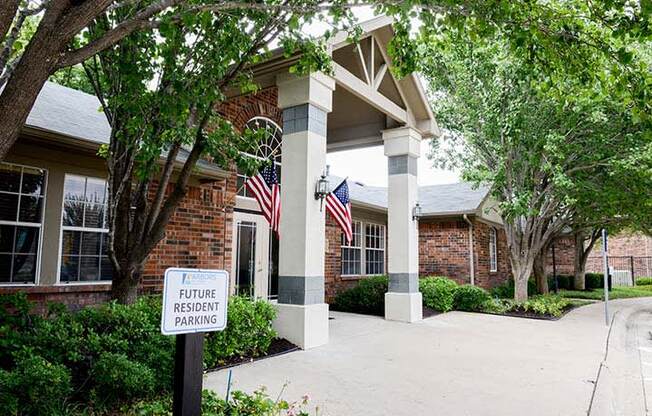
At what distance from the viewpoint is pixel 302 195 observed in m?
7.85

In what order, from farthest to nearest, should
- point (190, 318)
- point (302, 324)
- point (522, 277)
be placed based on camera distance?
point (522, 277), point (302, 324), point (190, 318)

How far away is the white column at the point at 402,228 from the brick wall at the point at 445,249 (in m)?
6.46

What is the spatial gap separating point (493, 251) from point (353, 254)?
8.57m

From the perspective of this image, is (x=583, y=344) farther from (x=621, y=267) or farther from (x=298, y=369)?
(x=621, y=267)

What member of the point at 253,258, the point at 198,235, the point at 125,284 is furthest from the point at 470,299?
the point at 125,284

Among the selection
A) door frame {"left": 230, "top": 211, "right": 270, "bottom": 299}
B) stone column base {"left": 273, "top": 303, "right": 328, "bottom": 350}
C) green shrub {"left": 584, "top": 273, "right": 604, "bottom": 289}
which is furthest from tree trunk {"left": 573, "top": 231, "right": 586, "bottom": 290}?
stone column base {"left": 273, "top": 303, "right": 328, "bottom": 350}

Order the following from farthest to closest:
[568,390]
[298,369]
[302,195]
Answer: [302,195] → [298,369] → [568,390]

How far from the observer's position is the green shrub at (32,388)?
12.1ft

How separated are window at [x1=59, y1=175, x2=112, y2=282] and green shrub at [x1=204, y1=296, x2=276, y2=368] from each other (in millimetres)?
2374

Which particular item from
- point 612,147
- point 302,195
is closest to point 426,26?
point 302,195

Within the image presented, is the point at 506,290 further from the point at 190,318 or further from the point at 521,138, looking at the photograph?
the point at 190,318

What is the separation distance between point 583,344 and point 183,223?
25.9 ft

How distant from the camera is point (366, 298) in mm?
12289

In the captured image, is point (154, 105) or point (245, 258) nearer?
point (154, 105)
